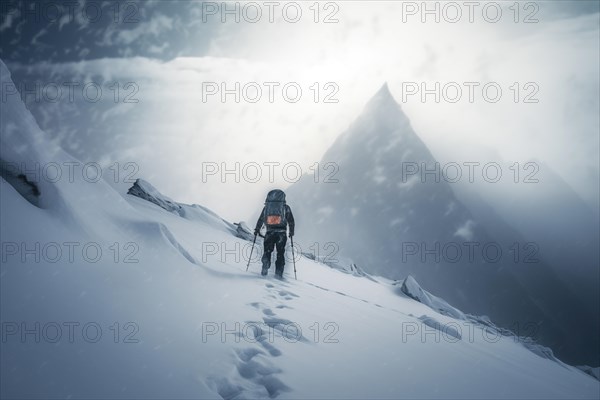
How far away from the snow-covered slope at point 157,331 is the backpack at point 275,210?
284 centimetres

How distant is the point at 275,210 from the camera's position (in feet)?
29.9

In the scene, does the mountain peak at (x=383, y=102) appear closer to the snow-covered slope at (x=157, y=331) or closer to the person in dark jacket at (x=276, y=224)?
the person in dark jacket at (x=276, y=224)

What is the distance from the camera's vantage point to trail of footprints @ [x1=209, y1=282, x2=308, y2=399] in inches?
115

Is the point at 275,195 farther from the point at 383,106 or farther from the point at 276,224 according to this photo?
the point at 383,106

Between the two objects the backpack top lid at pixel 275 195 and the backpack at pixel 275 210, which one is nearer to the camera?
the backpack at pixel 275 210

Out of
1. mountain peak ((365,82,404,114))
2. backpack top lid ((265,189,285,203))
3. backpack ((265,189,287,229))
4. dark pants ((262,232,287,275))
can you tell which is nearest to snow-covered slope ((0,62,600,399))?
dark pants ((262,232,287,275))

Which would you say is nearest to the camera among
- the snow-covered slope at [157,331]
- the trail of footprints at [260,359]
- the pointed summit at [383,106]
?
the snow-covered slope at [157,331]

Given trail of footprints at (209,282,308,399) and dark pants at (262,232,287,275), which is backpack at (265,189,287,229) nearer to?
dark pants at (262,232,287,275)

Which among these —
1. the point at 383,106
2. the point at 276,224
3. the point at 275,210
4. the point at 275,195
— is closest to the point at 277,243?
the point at 276,224

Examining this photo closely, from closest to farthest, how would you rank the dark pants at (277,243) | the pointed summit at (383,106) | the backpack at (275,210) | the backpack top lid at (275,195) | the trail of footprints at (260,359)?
the trail of footprints at (260,359), the dark pants at (277,243), the backpack at (275,210), the backpack top lid at (275,195), the pointed summit at (383,106)

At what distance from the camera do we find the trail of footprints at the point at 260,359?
2.92 m

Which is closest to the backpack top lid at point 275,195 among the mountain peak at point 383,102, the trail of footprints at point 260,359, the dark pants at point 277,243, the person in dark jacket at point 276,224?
the person in dark jacket at point 276,224

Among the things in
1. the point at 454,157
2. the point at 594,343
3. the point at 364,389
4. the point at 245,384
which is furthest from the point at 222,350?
the point at 454,157

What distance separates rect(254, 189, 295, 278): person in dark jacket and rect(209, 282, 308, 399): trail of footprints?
10.4 feet
